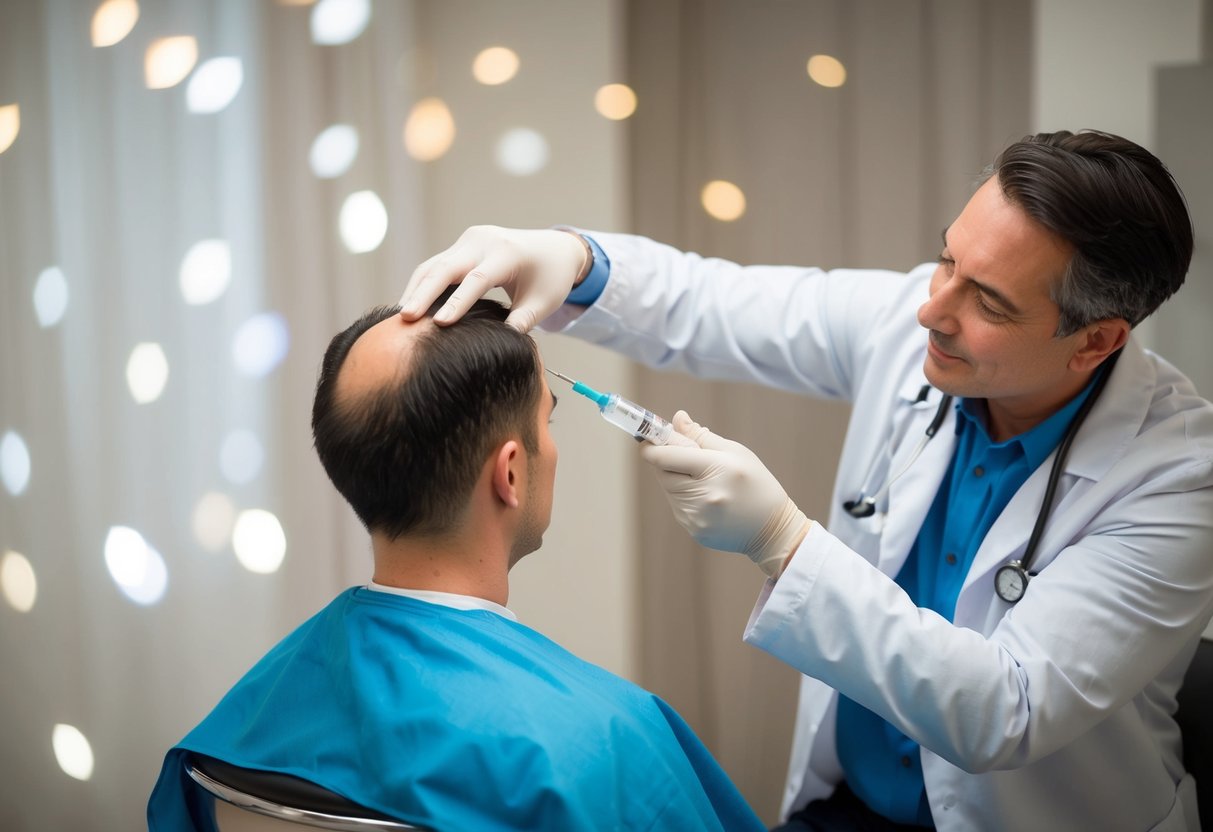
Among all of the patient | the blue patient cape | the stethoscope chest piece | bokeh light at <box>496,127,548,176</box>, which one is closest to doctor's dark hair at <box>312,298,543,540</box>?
the patient

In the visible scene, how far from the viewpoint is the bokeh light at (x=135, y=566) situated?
1.69 metres

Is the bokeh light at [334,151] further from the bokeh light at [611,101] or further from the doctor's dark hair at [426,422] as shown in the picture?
the doctor's dark hair at [426,422]

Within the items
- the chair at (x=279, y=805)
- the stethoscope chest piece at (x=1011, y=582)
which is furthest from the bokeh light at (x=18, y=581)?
the stethoscope chest piece at (x=1011, y=582)

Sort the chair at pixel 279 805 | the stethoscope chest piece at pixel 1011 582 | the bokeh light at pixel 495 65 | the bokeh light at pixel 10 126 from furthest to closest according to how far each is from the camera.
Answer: the bokeh light at pixel 495 65, the bokeh light at pixel 10 126, the stethoscope chest piece at pixel 1011 582, the chair at pixel 279 805

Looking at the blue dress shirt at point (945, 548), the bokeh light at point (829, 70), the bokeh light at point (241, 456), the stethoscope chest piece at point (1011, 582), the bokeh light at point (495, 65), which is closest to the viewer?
the stethoscope chest piece at point (1011, 582)

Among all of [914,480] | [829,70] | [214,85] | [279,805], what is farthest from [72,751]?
[829,70]

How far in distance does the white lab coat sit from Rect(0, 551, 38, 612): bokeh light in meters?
0.97

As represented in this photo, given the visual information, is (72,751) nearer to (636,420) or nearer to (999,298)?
(636,420)

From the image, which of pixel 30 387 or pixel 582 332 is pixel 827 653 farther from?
pixel 30 387

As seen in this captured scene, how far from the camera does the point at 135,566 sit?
172cm

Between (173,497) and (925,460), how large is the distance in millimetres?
1299

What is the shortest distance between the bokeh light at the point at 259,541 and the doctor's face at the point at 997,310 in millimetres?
1260

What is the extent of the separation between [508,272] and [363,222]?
28.5 inches

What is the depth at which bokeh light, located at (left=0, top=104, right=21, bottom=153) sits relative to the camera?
1566mm
